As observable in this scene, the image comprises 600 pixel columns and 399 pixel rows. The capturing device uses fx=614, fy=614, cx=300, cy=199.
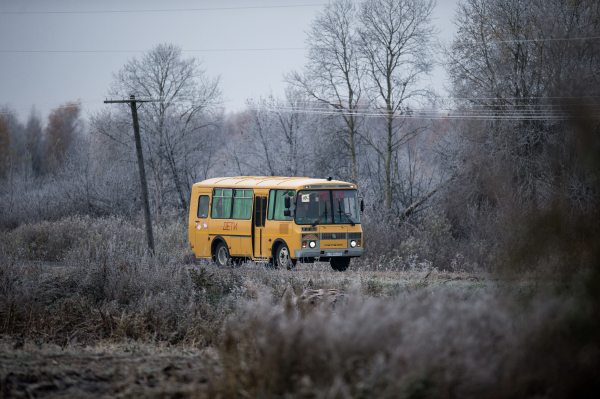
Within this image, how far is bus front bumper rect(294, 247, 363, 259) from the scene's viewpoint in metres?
17.6

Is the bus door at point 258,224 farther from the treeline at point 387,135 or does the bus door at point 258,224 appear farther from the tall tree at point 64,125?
the tall tree at point 64,125

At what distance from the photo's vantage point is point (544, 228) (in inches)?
265

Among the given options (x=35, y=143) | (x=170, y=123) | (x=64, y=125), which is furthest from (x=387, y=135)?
(x=64, y=125)

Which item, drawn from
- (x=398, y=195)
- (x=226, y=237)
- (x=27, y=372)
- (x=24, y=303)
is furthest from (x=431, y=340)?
(x=398, y=195)

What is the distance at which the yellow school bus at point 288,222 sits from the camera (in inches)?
701

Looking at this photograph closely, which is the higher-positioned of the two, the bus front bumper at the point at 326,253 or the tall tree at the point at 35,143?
the tall tree at the point at 35,143

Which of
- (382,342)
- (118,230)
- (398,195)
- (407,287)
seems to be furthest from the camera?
(398,195)

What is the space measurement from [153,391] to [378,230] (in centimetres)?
2224

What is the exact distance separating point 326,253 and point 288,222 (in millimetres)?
1433

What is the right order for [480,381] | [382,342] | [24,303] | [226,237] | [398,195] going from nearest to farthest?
[480,381] → [382,342] → [24,303] → [226,237] → [398,195]

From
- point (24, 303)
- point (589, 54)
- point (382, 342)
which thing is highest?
point (589, 54)

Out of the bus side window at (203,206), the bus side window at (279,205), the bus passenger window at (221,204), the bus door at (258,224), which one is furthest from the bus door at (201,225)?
the bus side window at (279,205)

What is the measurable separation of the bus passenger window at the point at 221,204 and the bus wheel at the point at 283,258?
106 inches

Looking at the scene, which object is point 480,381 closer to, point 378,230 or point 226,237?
point 226,237
